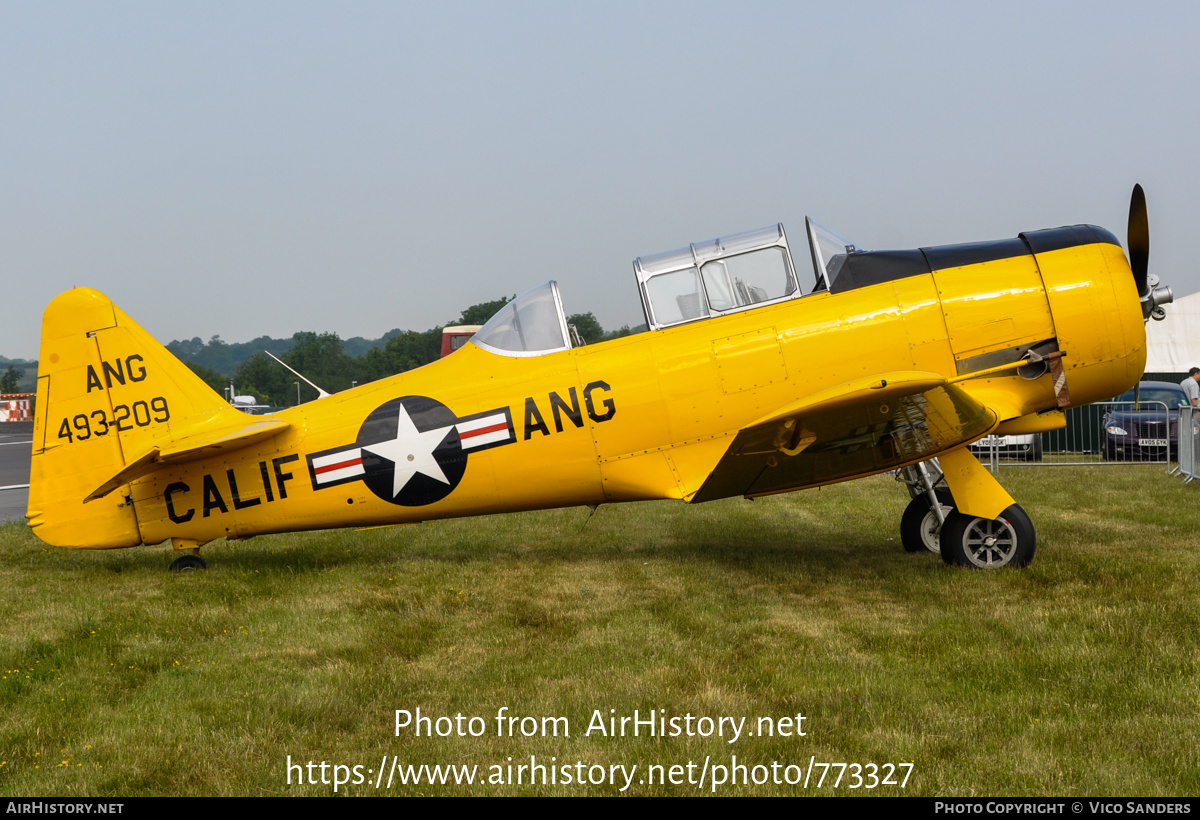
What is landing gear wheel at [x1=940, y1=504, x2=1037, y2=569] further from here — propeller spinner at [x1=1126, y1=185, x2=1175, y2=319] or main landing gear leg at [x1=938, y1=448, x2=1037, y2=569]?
propeller spinner at [x1=1126, y1=185, x2=1175, y2=319]

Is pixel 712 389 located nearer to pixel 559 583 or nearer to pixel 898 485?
pixel 559 583

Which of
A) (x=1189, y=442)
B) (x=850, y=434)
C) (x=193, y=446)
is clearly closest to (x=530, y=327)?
(x=850, y=434)

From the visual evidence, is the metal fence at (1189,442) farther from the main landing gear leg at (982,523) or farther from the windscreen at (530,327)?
the windscreen at (530,327)

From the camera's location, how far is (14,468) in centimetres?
2148

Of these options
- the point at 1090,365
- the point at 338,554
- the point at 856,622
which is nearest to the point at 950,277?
the point at 1090,365

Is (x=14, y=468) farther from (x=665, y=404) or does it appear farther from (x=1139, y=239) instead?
(x=1139, y=239)

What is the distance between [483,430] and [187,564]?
274 centimetres

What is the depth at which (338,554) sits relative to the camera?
8.12 metres

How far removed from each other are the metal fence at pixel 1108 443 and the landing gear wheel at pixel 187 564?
11.8m

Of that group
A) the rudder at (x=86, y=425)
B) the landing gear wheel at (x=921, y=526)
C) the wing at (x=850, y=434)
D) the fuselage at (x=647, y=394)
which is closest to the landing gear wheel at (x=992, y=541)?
the wing at (x=850, y=434)

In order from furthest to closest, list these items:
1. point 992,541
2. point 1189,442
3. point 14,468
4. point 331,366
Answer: point 331,366 < point 14,468 < point 1189,442 < point 992,541

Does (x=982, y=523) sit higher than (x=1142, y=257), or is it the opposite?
(x=1142, y=257)

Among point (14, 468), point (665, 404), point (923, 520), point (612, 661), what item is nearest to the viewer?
point (612, 661)

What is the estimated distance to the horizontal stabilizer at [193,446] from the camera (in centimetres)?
674
